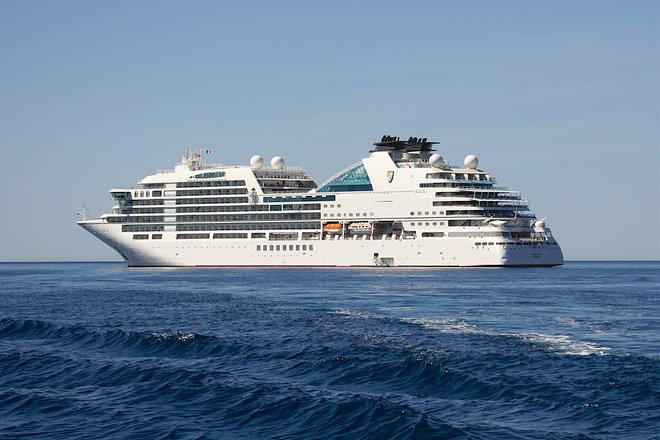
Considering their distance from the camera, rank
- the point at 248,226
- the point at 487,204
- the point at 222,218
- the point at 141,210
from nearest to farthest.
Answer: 1. the point at 487,204
2. the point at 248,226
3. the point at 222,218
4. the point at 141,210

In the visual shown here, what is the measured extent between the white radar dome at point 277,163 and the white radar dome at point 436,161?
1084 inches

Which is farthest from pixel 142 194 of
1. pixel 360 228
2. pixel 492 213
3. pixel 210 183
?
pixel 492 213

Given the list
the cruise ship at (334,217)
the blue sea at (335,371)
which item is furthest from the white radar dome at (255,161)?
the blue sea at (335,371)

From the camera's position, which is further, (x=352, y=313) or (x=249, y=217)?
(x=249, y=217)

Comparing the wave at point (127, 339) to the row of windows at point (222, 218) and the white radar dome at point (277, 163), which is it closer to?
the row of windows at point (222, 218)

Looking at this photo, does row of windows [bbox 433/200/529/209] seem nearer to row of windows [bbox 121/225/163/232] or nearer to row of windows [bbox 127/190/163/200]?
row of windows [bbox 121/225/163/232]

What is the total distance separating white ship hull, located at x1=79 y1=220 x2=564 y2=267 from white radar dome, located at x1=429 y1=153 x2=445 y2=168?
12409mm

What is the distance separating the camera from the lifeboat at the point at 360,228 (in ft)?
383

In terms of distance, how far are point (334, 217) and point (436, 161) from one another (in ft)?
55.4

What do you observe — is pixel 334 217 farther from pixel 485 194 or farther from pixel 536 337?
pixel 536 337

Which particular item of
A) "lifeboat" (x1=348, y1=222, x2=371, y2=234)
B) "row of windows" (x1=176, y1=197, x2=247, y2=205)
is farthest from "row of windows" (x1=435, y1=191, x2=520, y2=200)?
"row of windows" (x1=176, y1=197, x2=247, y2=205)

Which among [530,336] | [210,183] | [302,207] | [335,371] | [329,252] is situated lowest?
[335,371]

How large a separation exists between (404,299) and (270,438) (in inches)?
1528

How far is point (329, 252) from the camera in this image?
11806 cm
